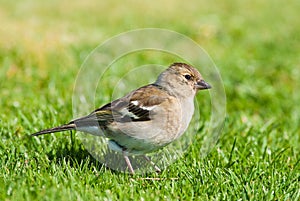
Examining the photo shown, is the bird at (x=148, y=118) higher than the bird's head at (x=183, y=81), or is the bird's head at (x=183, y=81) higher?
the bird's head at (x=183, y=81)

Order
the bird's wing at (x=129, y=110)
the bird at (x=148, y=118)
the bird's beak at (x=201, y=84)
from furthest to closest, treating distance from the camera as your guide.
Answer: the bird's beak at (x=201, y=84) < the bird's wing at (x=129, y=110) < the bird at (x=148, y=118)

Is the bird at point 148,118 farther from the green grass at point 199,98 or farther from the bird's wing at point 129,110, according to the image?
the green grass at point 199,98

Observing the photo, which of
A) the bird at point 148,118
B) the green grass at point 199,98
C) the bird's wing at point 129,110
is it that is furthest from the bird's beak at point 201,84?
the green grass at point 199,98

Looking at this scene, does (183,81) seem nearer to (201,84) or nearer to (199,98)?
(201,84)

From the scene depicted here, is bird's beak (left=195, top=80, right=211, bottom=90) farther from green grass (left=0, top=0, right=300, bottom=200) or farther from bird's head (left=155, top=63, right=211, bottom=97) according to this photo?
green grass (left=0, top=0, right=300, bottom=200)

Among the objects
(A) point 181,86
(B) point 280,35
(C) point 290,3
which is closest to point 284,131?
(A) point 181,86

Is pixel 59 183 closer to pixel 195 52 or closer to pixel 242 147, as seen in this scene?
pixel 242 147

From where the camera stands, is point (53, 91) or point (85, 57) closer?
point (53, 91)
